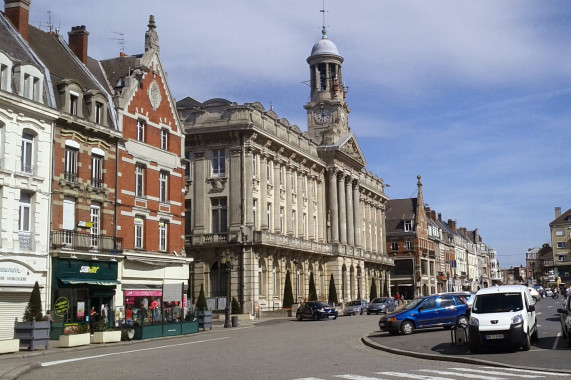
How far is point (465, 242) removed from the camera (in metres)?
152

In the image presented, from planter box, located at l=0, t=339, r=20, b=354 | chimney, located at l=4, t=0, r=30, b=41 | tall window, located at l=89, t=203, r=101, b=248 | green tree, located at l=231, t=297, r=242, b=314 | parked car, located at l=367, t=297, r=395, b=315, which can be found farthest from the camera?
parked car, located at l=367, t=297, r=395, b=315

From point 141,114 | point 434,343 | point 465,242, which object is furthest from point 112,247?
point 465,242

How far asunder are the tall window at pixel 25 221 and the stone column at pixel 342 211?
45.3 meters

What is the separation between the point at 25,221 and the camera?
3172cm

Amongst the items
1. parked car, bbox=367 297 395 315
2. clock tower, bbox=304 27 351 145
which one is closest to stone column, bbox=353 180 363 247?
clock tower, bbox=304 27 351 145

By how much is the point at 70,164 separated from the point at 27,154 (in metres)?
2.96

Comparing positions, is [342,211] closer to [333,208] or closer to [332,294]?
[333,208]

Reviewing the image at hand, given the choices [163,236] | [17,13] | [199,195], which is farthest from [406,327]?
[199,195]

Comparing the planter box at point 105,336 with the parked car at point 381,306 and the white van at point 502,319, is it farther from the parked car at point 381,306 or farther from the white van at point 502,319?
the parked car at point 381,306

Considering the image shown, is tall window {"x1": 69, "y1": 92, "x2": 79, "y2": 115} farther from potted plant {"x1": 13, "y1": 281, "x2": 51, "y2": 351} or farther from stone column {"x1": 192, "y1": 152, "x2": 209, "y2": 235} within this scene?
stone column {"x1": 192, "y1": 152, "x2": 209, "y2": 235}

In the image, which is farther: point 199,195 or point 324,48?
point 324,48

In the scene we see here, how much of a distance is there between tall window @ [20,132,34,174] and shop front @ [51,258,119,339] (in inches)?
171

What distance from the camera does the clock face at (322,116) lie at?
262ft

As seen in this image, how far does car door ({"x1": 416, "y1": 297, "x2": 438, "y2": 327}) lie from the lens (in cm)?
2959
